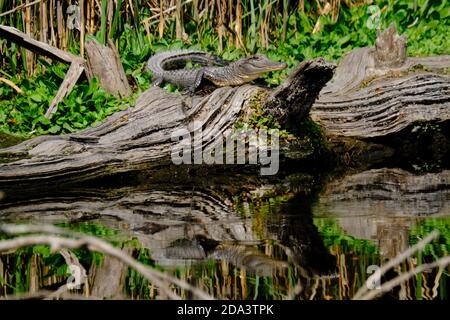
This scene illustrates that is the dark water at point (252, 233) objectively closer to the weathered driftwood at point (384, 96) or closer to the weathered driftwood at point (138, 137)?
the weathered driftwood at point (138, 137)

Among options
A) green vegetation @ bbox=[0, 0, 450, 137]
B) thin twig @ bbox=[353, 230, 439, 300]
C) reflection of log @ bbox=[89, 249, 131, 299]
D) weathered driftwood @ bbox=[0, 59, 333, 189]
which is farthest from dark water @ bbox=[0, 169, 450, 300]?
green vegetation @ bbox=[0, 0, 450, 137]

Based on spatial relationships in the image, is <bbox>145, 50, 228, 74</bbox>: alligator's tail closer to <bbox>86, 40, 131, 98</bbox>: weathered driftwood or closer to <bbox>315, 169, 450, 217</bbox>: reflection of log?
<bbox>86, 40, 131, 98</bbox>: weathered driftwood

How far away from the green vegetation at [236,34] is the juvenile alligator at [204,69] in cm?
17

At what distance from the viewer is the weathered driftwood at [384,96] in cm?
742

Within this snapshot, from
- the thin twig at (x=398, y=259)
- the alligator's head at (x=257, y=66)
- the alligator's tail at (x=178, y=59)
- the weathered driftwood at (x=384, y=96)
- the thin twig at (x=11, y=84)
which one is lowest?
the thin twig at (x=398, y=259)

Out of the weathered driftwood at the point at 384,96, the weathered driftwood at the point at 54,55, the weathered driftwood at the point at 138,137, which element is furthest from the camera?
the weathered driftwood at the point at 54,55

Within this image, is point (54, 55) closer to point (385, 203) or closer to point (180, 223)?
point (180, 223)

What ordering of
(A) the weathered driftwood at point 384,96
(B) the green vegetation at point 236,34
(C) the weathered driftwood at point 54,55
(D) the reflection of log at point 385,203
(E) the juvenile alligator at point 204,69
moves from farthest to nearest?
(B) the green vegetation at point 236,34, (E) the juvenile alligator at point 204,69, (C) the weathered driftwood at point 54,55, (A) the weathered driftwood at point 384,96, (D) the reflection of log at point 385,203

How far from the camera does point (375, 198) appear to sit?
625 cm

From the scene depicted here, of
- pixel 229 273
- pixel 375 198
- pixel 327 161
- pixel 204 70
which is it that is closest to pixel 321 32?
pixel 204 70

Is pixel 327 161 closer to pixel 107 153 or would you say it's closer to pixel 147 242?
pixel 107 153

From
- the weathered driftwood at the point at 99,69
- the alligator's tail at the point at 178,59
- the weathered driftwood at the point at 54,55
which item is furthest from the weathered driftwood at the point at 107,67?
the alligator's tail at the point at 178,59

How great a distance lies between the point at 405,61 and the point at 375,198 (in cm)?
190

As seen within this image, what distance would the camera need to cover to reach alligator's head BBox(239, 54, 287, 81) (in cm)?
792
